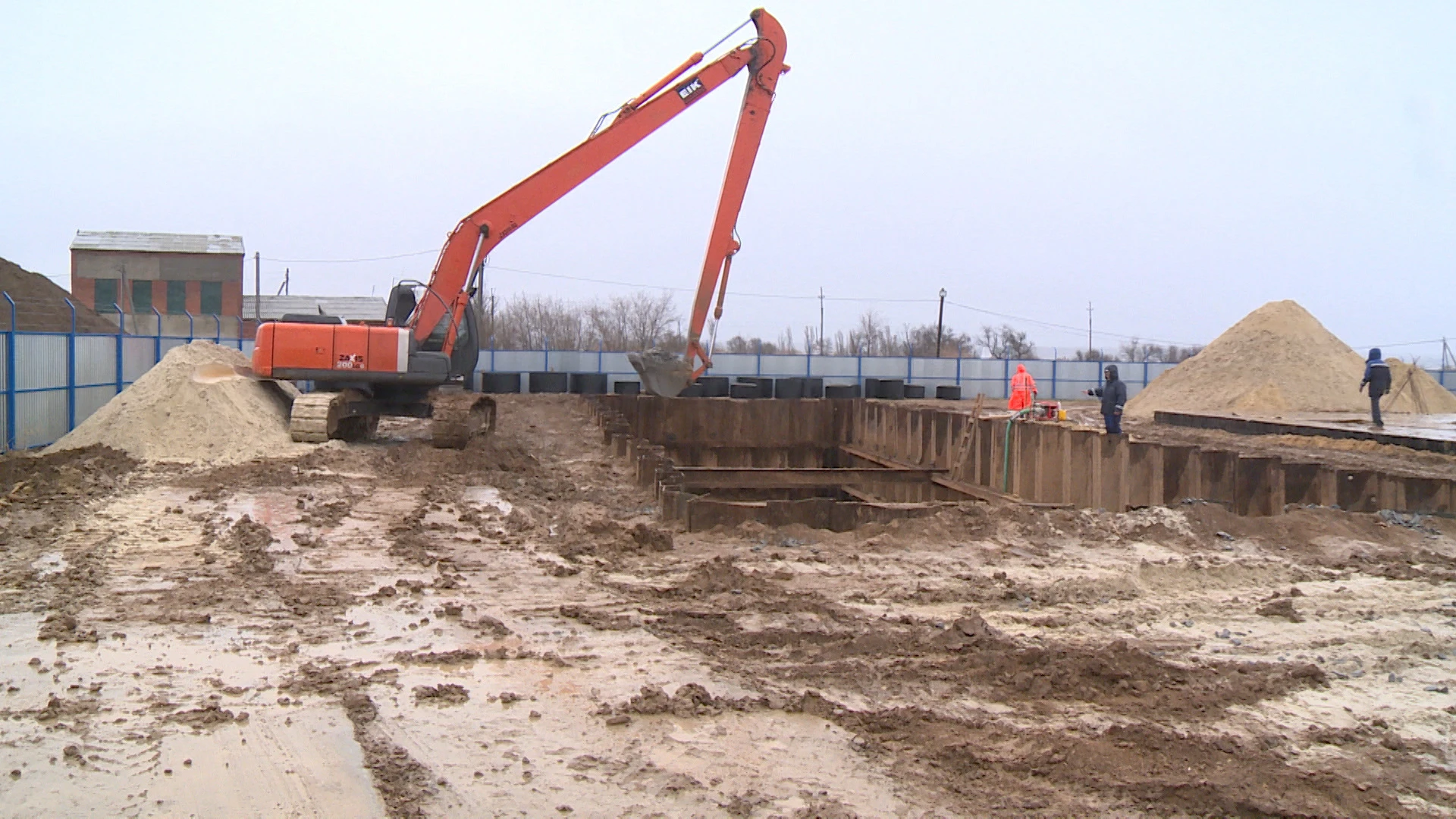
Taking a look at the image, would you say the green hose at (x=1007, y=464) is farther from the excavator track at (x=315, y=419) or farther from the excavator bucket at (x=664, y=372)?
the excavator track at (x=315, y=419)

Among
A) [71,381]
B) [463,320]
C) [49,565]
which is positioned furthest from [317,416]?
[49,565]

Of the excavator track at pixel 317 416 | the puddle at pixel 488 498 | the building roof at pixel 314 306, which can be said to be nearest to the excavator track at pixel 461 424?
the excavator track at pixel 317 416

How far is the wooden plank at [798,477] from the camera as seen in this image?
1686cm

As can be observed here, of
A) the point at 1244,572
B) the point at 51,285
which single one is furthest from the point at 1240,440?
the point at 51,285

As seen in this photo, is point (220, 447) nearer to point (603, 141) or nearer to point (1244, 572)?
point (603, 141)

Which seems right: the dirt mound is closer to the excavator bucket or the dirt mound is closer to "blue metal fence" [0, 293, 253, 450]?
"blue metal fence" [0, 293, 253, 450]

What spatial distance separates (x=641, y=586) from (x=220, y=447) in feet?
30.9

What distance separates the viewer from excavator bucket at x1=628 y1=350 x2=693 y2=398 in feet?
55.9

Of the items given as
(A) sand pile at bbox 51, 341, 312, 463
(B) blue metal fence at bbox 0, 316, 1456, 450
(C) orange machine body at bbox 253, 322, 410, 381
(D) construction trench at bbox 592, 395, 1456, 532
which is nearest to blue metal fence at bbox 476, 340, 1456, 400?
(B) blue metal fence at bbox 0, 316, 1456, 450

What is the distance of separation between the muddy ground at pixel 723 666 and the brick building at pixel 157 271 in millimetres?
44353

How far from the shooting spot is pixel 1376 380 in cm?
2111

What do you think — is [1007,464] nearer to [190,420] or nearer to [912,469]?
[912,469]

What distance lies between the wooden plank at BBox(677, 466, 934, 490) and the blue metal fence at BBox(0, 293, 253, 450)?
9.59m

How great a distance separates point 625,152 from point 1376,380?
15.2 m
